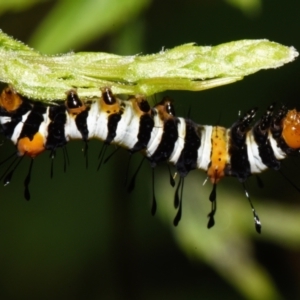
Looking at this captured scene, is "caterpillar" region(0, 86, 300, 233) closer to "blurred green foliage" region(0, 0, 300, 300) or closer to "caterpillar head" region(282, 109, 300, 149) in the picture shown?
"caterpillar head" region(282, 109, 300, 149)

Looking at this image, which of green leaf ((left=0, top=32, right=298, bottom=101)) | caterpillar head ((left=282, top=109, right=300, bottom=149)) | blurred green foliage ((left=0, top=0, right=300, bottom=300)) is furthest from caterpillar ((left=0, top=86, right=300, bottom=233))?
blurred green foliage ((left=0, top=0, right=300, bottom=300))

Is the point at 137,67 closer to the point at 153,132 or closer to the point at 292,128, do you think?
the point at 153,132

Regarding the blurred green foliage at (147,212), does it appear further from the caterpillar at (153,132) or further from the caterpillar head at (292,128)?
the caterpillar head at (292,128)

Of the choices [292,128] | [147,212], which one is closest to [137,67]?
[292,128]

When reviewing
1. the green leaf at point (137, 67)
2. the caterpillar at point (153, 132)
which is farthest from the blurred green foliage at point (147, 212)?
the green leaf at point (137, 67)

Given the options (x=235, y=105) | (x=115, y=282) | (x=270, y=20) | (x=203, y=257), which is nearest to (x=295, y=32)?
(x=270, y=20)
